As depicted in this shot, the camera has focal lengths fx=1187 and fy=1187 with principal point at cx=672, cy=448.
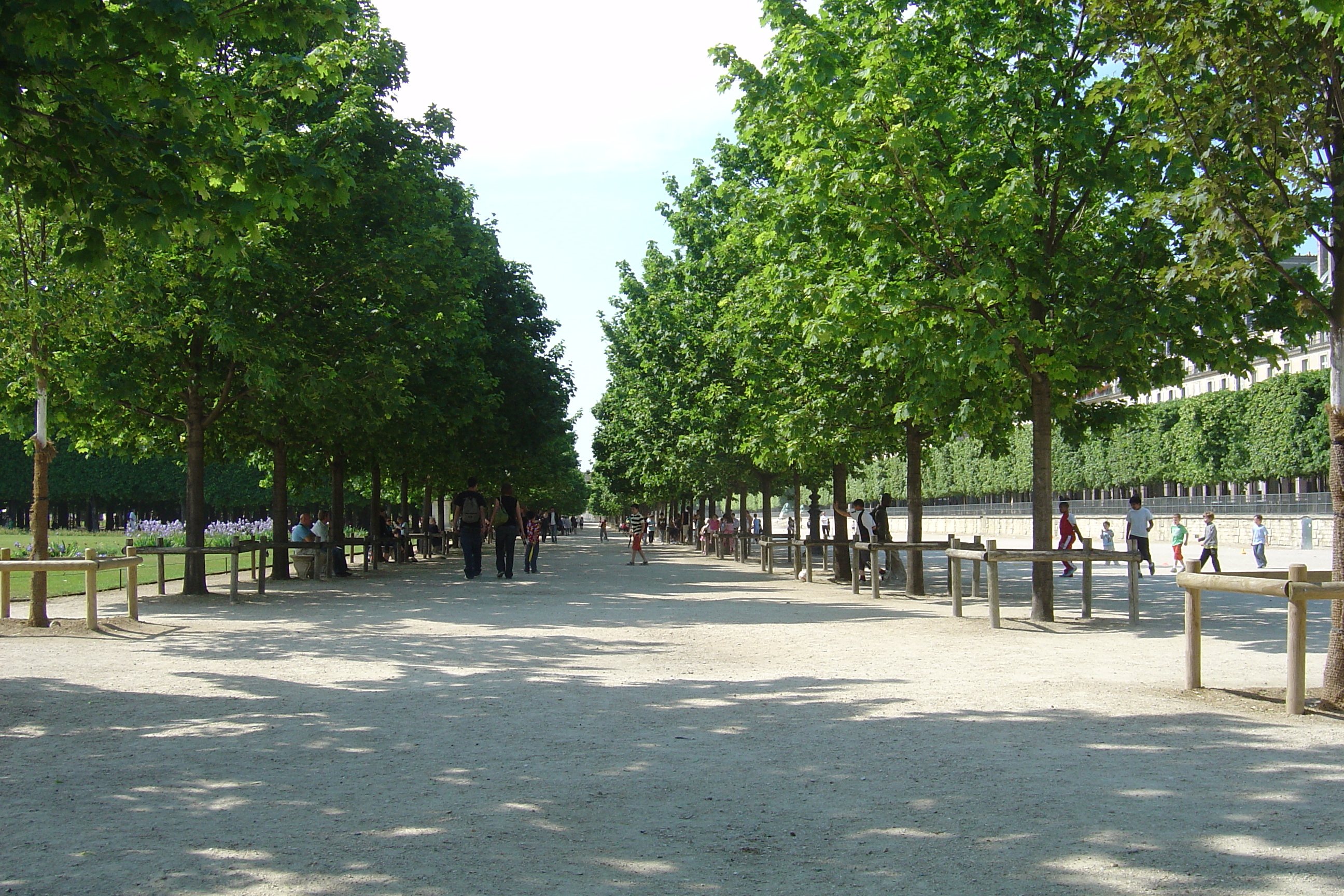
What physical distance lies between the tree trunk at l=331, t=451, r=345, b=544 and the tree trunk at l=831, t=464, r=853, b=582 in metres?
11.5

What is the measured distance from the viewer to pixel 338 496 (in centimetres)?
2867

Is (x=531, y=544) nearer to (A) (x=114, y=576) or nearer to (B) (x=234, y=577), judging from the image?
Answer: (A) (x=114, y=576)

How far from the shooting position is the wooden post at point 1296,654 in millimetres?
7887

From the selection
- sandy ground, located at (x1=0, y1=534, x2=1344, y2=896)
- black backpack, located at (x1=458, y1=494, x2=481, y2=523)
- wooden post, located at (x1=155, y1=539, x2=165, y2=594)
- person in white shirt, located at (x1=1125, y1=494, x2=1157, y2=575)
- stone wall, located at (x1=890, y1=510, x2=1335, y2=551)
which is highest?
black backpack, located at (x1=458, y1=494, x2=481, y2=523)

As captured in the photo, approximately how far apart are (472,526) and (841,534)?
797cm

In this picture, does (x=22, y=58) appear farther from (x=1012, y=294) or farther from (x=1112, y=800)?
(x=1012, y=294)

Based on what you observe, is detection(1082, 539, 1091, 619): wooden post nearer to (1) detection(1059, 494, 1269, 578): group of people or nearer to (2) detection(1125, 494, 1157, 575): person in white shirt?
(1) detection(1059, 494, 1269, 578): group of people

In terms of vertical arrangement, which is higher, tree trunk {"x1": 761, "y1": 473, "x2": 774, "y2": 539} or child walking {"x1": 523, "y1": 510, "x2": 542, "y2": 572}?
tree trunk {"x1": 761, "y1": 473, "x2": 774, "y2": 539}

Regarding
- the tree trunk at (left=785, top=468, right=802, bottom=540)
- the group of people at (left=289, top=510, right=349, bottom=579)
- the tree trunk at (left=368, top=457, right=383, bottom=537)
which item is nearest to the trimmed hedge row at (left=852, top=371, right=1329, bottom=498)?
the tree trunk at (left=785, top=468, right=802, bottom=540)

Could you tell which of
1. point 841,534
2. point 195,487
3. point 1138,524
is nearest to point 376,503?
point 195,487

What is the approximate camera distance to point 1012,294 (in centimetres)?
1359

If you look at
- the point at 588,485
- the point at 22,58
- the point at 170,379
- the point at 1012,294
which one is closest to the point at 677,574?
the point at 170,379

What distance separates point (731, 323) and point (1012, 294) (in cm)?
1110

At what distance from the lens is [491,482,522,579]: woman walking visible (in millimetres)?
24828
